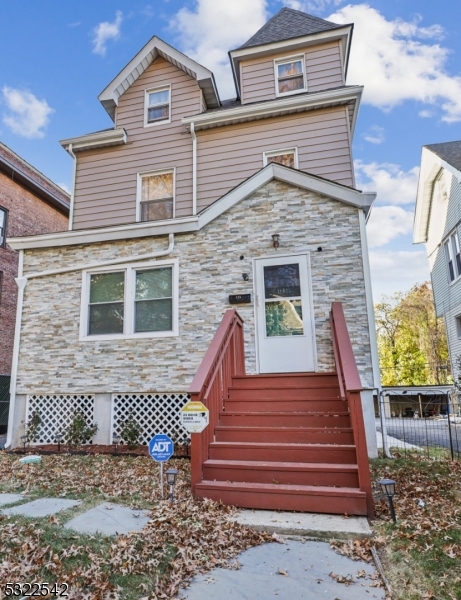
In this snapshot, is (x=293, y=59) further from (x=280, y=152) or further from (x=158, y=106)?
(x=158, y=106)

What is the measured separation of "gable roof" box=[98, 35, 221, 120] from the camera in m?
10.4

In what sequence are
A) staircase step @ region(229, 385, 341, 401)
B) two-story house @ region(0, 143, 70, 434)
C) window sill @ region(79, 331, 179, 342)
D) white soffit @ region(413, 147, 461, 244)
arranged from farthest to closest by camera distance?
white soffit @ region(413, 147, 461, 244) < two-story house @ region(0, 143, 70, 434) < window sill @ region(79, 331, 179, 342) < staircase step @ region(229, 385, 341, 401)

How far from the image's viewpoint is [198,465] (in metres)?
4.28

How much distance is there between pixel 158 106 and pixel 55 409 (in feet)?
27.1

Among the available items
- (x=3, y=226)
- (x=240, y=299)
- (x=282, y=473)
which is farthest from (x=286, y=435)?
(x=3, y=226)

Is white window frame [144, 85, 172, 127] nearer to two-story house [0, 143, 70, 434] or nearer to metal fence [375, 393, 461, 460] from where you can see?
two-story house [0, 143, 70, 434]

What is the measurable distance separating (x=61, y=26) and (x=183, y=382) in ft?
45.2

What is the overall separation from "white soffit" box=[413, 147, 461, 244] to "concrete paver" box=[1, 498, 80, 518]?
44.2 ft

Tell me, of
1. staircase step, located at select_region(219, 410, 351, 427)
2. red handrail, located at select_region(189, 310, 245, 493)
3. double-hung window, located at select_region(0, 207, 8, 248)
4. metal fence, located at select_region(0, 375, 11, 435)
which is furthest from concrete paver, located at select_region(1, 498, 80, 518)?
double-hung window, located at select_region(0, 207, 8, 248)

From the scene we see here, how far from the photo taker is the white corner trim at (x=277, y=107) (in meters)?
9.12

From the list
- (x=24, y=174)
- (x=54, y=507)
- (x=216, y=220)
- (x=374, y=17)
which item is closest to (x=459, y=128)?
(x=374, y=17)

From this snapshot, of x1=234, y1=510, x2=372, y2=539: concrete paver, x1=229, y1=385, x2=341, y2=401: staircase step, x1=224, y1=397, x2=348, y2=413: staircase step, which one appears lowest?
x1=234, y1=510, x2=372, y2=539: concrete paver

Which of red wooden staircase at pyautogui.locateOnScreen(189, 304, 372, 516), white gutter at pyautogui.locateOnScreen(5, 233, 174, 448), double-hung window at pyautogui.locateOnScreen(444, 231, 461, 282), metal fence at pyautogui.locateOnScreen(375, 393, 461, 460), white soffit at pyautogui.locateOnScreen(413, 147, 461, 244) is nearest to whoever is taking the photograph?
red wooden staircase at pyautogui.locateOnScreen(189, 304, 372, 516)

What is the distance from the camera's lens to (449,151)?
1374 cm
